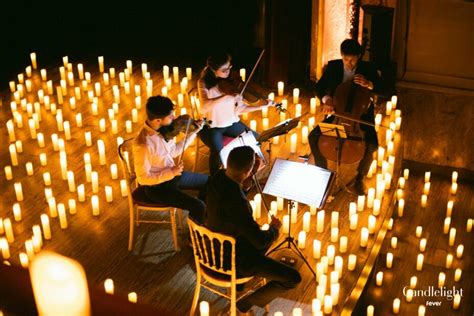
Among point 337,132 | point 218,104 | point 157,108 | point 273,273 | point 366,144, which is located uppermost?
point 157,108

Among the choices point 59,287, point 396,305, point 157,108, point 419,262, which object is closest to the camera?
point 59,287

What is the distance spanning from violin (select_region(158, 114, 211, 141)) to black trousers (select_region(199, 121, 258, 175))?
1.42ft

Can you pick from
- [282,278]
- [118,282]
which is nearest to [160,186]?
[118,282]

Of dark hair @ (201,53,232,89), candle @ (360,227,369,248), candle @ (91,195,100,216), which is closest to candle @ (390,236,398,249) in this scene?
candle @ (360,227,369,248)

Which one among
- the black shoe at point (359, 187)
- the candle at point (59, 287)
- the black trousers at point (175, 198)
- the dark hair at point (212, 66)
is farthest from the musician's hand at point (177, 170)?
the candle at point (59, 287)

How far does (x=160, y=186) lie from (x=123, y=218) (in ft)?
2.84

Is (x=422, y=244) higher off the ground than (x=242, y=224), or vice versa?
(x=242, y=224)

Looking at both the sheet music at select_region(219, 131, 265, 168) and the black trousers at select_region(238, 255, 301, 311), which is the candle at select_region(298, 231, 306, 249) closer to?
the sheet music at select_region(219, 131, 265, 168)

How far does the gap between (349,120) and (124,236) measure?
198 cm

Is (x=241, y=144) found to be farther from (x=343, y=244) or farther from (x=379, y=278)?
(x=379, y=278)

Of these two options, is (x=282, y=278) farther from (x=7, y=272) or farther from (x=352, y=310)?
(x=7, y=272)

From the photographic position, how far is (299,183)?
411 centimetres

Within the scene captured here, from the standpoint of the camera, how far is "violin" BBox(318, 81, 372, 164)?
5031 mm

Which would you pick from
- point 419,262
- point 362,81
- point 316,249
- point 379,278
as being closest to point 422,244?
point 419,262
